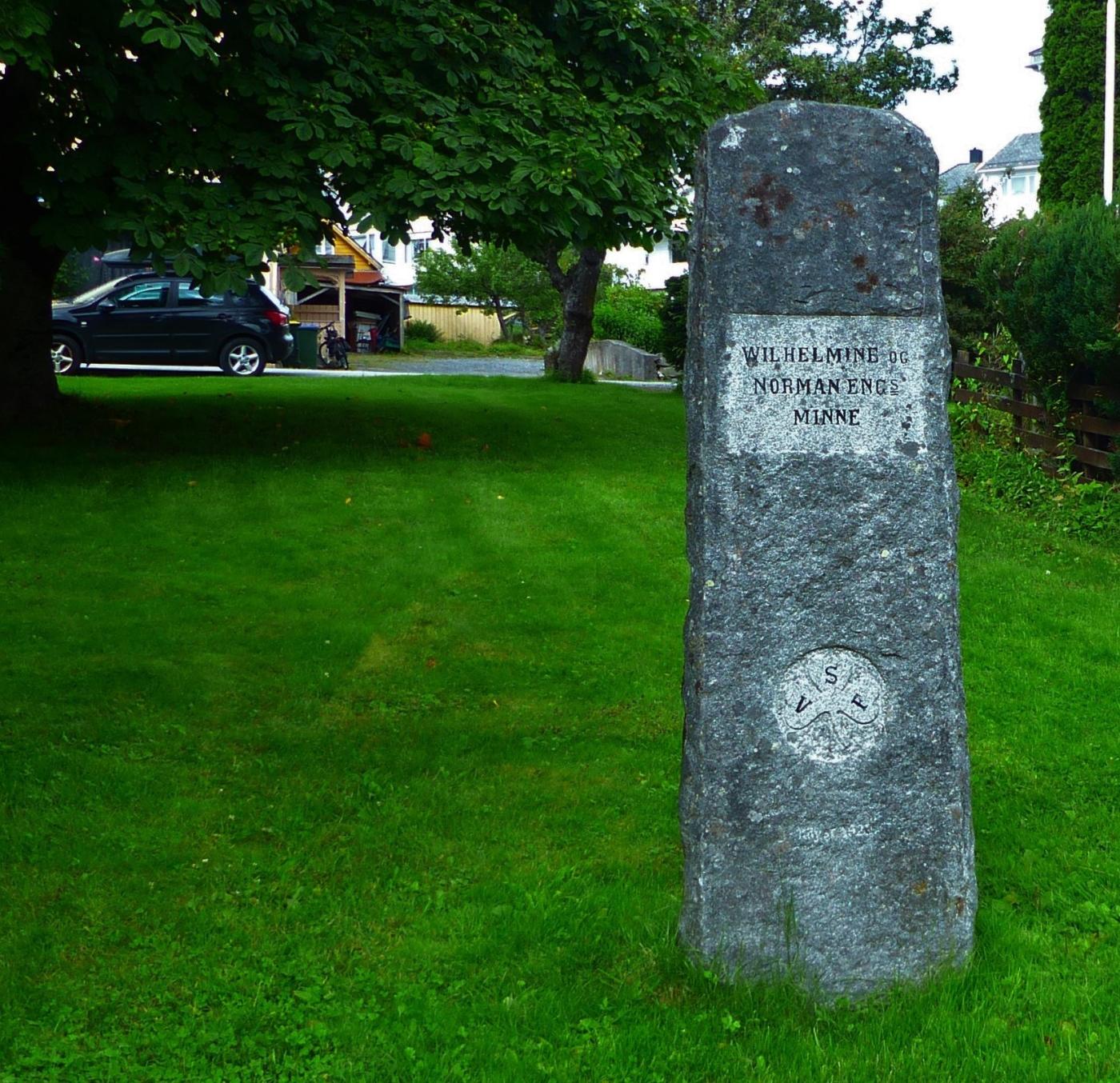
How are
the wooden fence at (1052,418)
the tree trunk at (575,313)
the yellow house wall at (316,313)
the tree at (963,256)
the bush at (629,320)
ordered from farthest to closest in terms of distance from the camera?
1. the yellow house wall at (316,313)
2. the bush at (629,320)
3. the tree at (963,256)
4. the tree trunk at (575,313)
5. the wooden fence at (1052,418)

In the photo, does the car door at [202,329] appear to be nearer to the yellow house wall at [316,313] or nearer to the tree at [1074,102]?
the tree at [1074,102]

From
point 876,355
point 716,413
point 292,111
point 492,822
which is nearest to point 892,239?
point 876,355

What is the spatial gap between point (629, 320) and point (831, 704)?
36.2 meters

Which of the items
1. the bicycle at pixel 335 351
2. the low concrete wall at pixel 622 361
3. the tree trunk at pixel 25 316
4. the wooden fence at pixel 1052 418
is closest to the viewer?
the wooden fence at pixel 1052 418

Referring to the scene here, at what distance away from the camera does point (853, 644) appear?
4.03 metres

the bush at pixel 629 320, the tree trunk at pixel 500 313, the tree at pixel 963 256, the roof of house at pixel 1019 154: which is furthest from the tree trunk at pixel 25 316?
the roof of house at pixel 1019 154

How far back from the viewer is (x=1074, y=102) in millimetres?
24969

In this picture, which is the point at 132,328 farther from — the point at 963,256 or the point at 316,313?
the point at 316,313

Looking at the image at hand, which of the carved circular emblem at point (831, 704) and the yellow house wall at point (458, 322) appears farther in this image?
the yellow house wall at point (458, 322)

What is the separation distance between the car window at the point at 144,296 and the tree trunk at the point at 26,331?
32.7ft

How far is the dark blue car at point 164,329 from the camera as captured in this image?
23.7m

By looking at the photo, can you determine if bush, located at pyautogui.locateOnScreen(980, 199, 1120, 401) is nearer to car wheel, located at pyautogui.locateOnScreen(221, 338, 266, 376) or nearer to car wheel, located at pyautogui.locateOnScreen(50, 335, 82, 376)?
car wheel, located at pyautogui.locateOnScreen(221, 338, 266, 376)

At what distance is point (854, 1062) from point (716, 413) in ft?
6.10

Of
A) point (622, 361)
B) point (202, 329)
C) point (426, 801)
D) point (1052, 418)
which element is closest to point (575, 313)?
point (202, 329)
